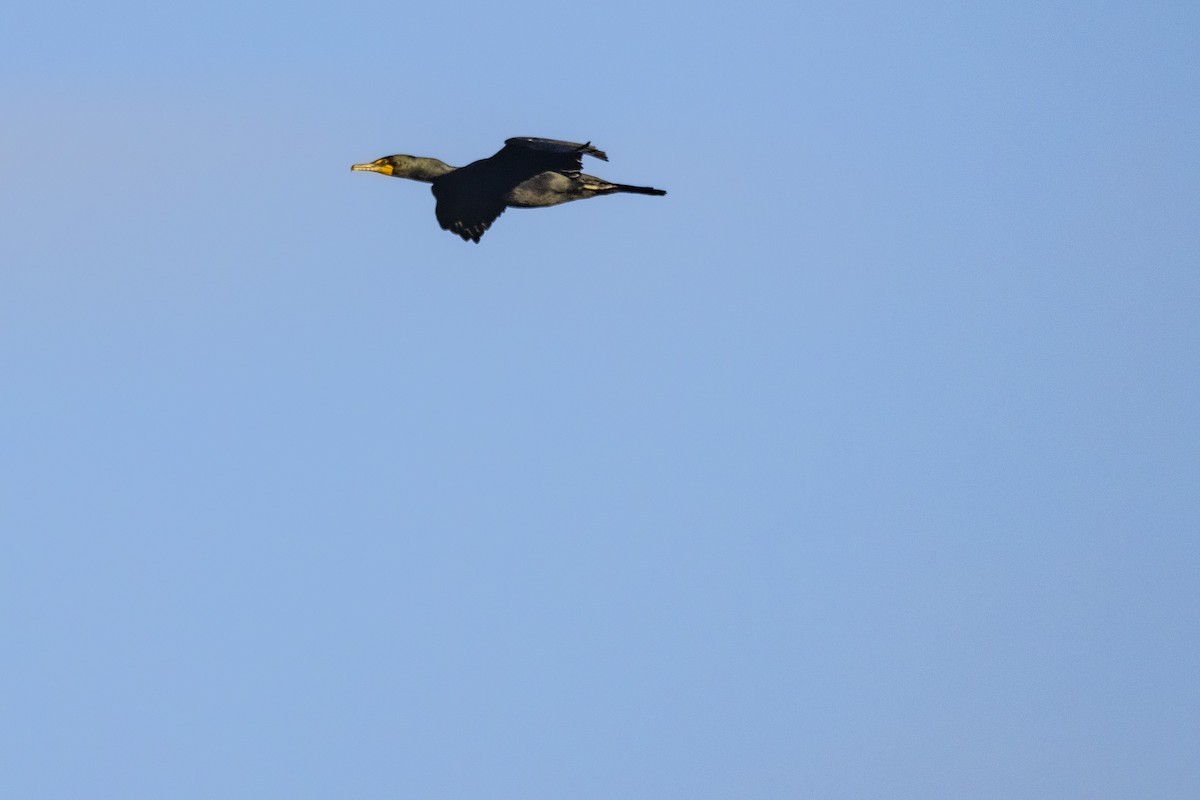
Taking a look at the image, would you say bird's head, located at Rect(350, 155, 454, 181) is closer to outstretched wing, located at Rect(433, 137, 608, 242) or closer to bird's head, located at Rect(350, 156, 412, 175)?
bird's head, located at Rect(350, 156, 412, 175)

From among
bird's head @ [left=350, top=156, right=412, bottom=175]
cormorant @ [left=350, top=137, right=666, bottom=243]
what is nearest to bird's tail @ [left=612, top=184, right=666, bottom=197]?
cormorant @ [left=350, top=137, right=666, bottom=243]

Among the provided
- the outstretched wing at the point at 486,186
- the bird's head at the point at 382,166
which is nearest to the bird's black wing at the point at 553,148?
the outstretched wing at the point at 486,186

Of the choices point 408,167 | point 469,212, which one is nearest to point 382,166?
point 408,167

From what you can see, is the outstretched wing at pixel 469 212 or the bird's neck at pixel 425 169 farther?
the bird's neck at pixel 425 169

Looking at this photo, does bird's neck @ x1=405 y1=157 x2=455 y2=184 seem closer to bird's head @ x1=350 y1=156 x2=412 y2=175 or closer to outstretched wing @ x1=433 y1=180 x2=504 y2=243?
bird's head @ x1=350 y1=156 x2=412 y2=175

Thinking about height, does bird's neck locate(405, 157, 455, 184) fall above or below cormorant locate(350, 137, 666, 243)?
above

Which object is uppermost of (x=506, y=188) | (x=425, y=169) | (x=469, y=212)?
(x=425, y=169)

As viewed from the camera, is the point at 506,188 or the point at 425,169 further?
the point at 425,169

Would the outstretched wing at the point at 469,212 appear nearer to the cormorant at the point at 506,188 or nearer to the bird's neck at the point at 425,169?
the cormorant at the point at 506,188

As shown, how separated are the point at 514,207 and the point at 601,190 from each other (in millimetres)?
1605

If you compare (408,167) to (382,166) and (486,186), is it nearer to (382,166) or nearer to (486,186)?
(382,166)

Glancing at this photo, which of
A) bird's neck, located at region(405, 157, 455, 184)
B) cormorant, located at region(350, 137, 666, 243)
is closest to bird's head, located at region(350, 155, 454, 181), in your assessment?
bird's neck, located at region(405, 157, 455, 184)

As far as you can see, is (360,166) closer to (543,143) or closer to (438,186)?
(438,186)

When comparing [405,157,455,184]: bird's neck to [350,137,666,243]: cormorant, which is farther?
[405,157,455,184]: bird's neck
